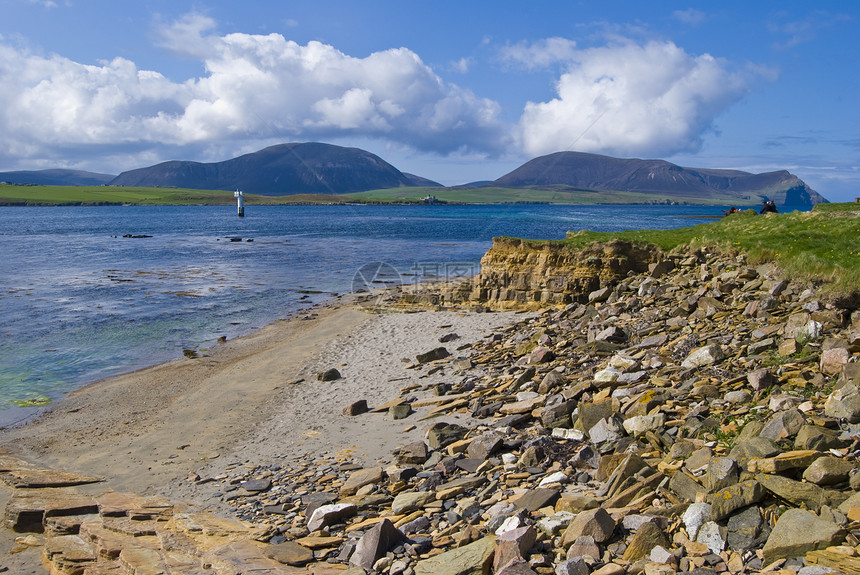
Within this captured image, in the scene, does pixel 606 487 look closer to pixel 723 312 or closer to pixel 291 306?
pixel 723 312

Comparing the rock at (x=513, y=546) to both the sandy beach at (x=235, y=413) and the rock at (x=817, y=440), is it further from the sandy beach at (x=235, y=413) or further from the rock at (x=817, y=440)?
the sandy beach at (x=235, y=413)

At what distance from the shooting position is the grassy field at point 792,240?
45.9ft

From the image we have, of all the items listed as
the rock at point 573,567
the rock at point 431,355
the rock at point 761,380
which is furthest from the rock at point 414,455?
the rock at point 431,355

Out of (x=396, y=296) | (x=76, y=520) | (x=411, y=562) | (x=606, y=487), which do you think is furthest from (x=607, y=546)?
(x=396, y=296)

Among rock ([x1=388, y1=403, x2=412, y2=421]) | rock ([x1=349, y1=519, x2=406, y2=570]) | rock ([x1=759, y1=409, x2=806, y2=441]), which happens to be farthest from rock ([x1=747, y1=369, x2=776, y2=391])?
rock ([x1=388, y1=403, x2=412, y2=421])

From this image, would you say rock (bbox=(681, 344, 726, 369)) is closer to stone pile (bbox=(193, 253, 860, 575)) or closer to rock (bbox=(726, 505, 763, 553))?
stone pile (bbox=(193, 253, 860, 575))

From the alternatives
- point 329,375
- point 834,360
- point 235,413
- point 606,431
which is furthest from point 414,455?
point 329,375

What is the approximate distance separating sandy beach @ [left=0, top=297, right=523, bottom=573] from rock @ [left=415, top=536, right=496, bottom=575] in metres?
4.31

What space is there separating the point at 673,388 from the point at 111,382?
16.7m

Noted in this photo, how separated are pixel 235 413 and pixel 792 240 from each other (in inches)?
655

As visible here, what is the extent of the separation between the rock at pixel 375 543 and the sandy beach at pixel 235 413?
3.33 m

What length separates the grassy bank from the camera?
1400cm

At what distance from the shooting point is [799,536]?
216 inches

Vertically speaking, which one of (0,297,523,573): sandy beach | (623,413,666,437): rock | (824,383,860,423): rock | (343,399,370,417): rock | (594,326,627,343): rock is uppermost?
(824,383,860,423): rock
